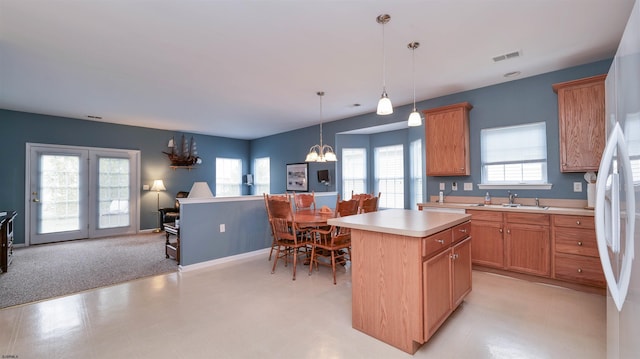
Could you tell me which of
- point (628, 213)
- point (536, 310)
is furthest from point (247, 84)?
point (536, 310)

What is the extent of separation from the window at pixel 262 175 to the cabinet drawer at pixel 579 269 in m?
6.63

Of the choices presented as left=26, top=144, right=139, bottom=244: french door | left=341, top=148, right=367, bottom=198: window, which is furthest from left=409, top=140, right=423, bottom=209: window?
left=26, top=144, right=139, bottom=244: french door

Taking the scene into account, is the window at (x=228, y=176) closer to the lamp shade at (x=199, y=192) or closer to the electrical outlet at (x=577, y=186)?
the lamp shade at (x=199, y=192)

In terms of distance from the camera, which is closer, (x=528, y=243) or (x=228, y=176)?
(x=528, y=243)

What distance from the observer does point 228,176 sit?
27.9 feet

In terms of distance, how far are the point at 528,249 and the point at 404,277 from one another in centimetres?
232

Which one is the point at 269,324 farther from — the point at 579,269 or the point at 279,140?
the point at 279,140

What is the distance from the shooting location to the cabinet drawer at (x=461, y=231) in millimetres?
2361

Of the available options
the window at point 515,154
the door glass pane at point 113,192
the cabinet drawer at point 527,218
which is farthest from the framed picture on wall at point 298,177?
the cabinet drawer at point 527,218

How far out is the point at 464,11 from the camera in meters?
2.28

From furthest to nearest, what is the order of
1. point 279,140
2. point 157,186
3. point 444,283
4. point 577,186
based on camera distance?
1. point 279,140
2. point 157,186
3. point 577,186
4. point 444,283

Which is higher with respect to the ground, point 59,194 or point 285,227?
point 59,194

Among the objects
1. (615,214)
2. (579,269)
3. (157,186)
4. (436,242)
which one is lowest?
(579,269)

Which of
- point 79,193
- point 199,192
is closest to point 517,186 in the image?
point 199,192
